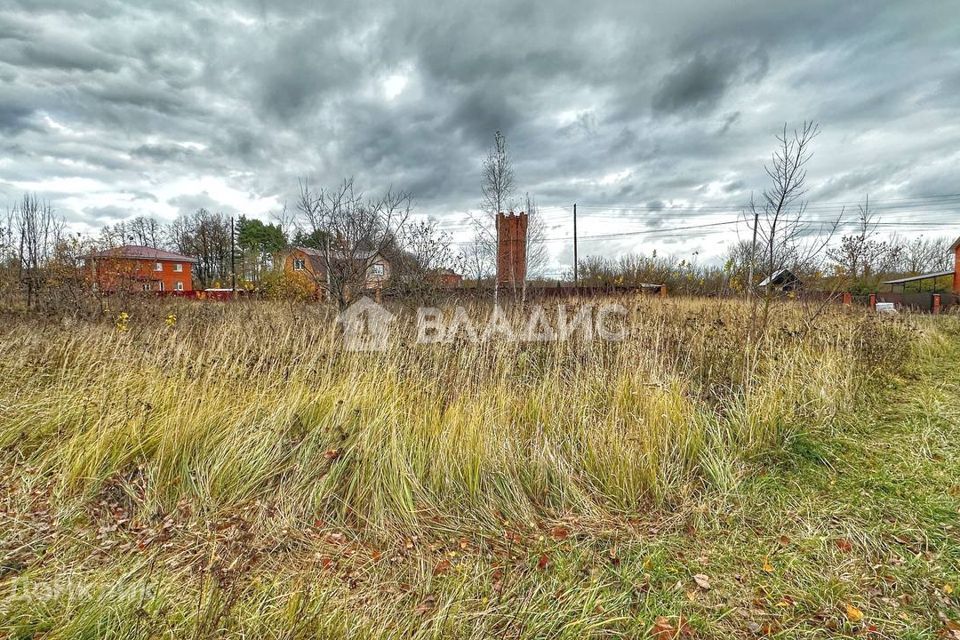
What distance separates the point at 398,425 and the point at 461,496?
27.4 inches

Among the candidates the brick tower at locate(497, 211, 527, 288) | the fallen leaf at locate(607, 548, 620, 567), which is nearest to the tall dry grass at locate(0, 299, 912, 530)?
the fallen leaf at locate(607, 548, 620, 567)

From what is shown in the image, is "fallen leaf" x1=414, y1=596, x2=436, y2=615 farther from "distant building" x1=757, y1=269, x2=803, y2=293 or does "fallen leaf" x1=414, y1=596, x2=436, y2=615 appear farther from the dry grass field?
"distant building" x1=757, y1=269, x2=803, y2=293

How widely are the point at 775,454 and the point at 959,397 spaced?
2996 mm

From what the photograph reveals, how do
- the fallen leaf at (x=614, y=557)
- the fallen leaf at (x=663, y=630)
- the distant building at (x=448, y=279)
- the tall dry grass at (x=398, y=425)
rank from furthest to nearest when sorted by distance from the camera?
the distant building at (x=448, y=279) < the tall dry grass at (x=398, y=425) < the fallen leaf at (x=614, y=557) < the fallen leaf at (x=663, y=630)

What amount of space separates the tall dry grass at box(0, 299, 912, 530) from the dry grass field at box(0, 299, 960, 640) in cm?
2

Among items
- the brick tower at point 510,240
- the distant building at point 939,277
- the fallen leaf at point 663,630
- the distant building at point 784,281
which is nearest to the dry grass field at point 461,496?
the fallen leaf at point 663,630

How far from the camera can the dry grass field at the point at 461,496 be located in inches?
61.4

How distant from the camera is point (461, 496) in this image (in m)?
2.42

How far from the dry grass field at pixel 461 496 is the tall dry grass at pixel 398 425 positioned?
0.02m

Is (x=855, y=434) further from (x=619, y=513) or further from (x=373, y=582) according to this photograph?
(x=373, y=582)

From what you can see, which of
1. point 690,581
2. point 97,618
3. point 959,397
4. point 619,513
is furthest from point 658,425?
point 959,397

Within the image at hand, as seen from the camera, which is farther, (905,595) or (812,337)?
(812,337)

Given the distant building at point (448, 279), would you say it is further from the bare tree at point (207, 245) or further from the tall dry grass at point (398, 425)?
the bare tree at point (207, 245)

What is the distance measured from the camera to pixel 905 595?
5.56ft
